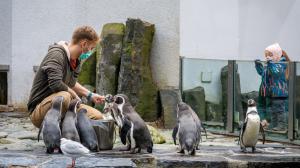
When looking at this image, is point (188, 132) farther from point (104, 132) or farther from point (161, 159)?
point (104, 132)

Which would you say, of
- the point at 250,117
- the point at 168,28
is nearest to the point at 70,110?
the point at 250,117

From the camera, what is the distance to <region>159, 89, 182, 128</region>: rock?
11.5 m

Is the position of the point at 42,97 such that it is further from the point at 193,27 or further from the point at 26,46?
the point at 26,46

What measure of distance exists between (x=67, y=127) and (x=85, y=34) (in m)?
1.02

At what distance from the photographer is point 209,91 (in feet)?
36.4

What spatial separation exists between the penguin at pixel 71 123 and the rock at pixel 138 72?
14.1 feet

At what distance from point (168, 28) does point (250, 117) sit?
4.73 meters

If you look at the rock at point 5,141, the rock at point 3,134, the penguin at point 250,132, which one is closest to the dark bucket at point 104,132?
the penguin at point 250,132

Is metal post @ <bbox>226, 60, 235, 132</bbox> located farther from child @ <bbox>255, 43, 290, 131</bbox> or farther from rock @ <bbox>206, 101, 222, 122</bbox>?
child @ <bbox>255, 43, 290, 131</bbox>

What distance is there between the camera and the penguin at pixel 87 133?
276 inches

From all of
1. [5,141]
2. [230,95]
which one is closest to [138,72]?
[230,95]

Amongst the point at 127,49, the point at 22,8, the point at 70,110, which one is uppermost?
the point at 22,8

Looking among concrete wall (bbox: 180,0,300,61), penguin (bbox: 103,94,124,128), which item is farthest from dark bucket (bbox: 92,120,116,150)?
concrete wall (bbox: 180,0,300,61)

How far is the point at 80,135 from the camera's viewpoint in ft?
23.0
